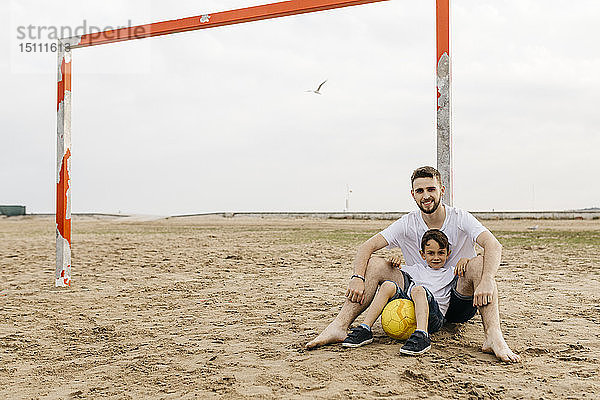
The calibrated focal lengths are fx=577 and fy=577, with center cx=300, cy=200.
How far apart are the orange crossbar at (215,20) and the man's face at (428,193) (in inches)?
77.7

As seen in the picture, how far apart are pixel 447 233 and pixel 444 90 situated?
4.30ft

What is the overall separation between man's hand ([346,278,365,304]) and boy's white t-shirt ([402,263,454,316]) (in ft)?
0.84

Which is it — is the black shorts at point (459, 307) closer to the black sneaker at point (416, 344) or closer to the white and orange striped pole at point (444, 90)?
the black sneaker at point (416, 344)

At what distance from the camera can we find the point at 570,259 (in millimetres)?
8125

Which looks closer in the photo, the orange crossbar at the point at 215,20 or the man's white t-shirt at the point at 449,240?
the man's white t-shirt at the point at 449,240

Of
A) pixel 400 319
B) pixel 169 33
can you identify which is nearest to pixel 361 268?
pixel 400 319

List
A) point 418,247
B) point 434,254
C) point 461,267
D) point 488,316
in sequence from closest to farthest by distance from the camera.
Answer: point 488,316 → point 461,267 → point 434,254 → point 418,247

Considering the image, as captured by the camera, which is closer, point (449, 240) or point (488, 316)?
point (488, 316)

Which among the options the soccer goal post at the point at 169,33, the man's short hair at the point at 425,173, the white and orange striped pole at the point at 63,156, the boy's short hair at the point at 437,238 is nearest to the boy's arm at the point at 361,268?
the boy's short hair at the point at 437,238

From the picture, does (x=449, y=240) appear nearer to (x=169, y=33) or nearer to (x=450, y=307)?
(x=450, y=307)

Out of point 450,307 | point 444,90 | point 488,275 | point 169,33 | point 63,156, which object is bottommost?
point 450,307

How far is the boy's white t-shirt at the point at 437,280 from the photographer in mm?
3188

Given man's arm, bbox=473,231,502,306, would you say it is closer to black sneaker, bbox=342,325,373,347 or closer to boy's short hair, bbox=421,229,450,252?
boy's short hair, bbox=421,229,450,252

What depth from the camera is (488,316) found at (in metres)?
2.97
